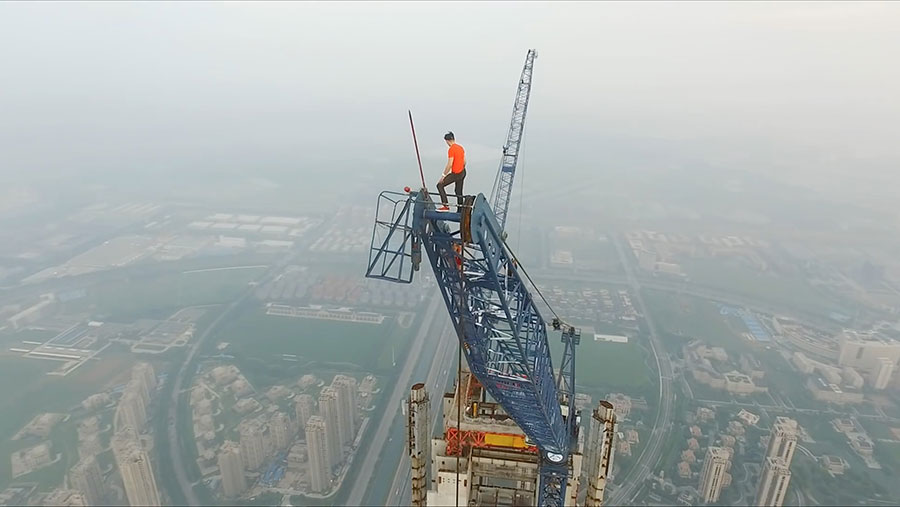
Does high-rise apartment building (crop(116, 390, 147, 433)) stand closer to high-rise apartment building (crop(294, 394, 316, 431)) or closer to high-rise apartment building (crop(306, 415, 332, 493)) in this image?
high-rise apartment building (crop(294, 394, 316, 431))

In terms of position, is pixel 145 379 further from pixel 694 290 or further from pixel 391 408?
pixel 694 290

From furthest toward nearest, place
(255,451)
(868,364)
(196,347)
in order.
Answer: (196,347) → (868,364) → (255,451)

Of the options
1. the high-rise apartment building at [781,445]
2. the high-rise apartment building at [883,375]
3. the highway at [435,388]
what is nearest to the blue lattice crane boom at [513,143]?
the highway at [435,388]

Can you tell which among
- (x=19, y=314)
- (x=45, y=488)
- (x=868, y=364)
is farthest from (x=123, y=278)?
(x=868, y=364)

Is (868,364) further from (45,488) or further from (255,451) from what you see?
(45,488)

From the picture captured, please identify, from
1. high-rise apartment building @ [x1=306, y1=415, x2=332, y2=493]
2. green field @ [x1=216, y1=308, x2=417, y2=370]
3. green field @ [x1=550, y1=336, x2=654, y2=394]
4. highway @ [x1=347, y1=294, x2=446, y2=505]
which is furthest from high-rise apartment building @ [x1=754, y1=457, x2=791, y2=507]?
green field @ [x1=216, y1=308, x2=417, y2=370]
